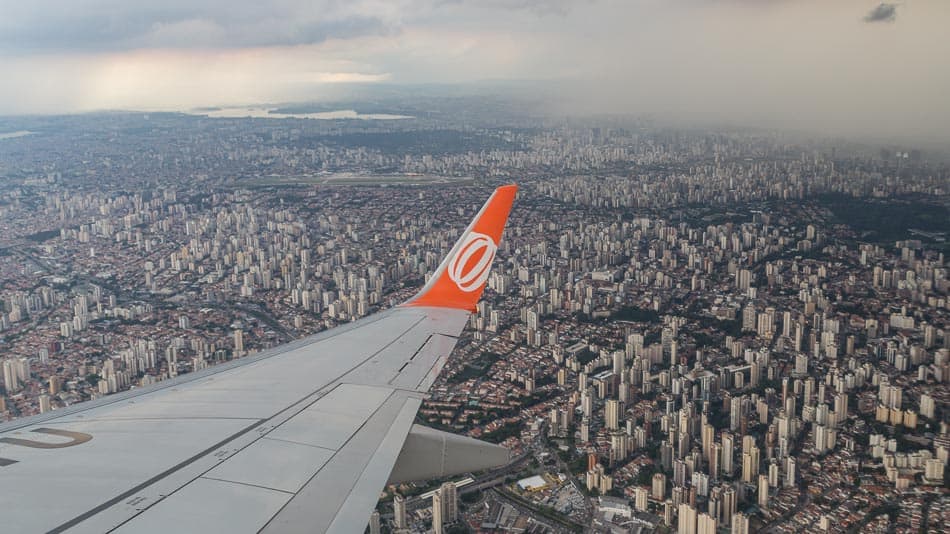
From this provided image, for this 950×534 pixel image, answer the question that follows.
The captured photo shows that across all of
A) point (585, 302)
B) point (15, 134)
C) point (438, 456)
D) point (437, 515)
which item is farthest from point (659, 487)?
point (15, 134)

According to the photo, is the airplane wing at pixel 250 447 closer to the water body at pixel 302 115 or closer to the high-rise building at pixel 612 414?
the high-rise building at pixel 612 414

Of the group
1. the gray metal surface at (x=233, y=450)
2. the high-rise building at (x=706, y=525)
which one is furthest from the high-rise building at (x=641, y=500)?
the gray metal surface at (x=233, y=450)

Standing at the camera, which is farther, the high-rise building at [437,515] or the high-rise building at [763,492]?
the high-rise building at [763,492]

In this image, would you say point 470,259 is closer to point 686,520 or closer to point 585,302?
point 686,520

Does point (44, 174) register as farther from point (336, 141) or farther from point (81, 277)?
point (336, 141)

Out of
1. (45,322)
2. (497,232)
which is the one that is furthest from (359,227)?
(497,232)

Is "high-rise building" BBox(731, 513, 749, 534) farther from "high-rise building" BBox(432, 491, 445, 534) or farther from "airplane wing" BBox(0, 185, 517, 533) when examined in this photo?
"airplane wing" BBox(0, 185, 517, 533)
